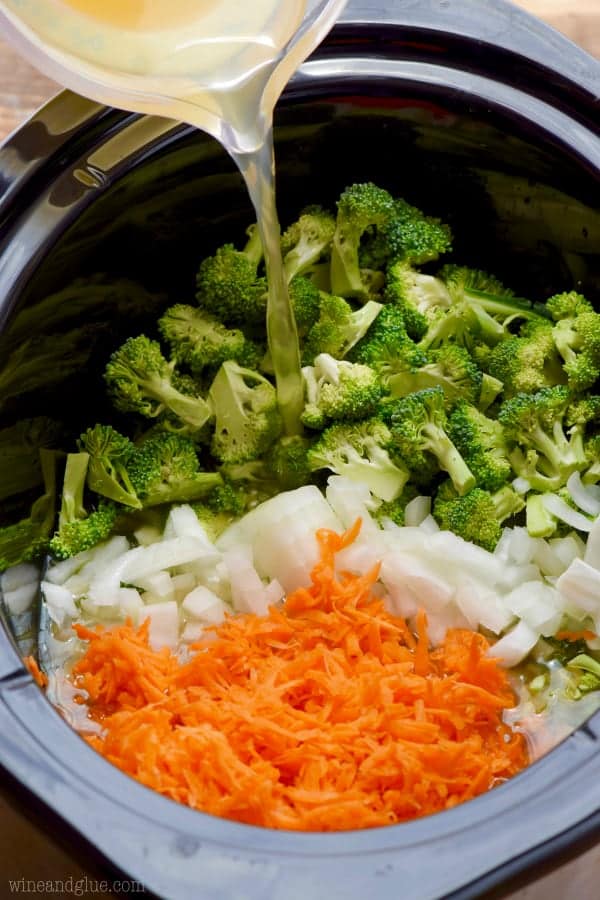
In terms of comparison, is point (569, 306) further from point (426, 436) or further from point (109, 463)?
point (109, 463)

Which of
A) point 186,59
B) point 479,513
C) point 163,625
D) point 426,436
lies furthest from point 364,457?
point 186,59

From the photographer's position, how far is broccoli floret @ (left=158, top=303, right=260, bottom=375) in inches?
66.9

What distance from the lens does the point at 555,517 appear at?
1.56m

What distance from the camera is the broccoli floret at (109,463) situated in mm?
1640

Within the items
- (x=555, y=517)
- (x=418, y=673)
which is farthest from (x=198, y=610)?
(x=555, y=517)

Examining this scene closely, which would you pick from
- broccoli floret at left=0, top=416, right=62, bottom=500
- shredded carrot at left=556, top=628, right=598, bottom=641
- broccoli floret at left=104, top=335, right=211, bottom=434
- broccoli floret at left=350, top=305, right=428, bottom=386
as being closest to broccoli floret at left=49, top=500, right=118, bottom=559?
broccoli floret at left=0, top=416, right=62, bottom=500

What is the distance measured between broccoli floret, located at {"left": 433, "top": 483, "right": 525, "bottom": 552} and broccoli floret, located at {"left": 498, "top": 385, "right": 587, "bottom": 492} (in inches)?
2.0

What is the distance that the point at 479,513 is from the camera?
1555 millimetres

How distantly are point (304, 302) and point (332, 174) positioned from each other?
0.84 ft

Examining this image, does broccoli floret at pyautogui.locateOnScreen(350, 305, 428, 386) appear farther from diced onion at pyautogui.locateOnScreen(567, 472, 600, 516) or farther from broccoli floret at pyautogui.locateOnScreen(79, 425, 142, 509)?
broccoli floret at pyautogui.locateOnScreen(79, 425, 142, 509)

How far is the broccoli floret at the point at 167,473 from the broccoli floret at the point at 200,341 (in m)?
0.14

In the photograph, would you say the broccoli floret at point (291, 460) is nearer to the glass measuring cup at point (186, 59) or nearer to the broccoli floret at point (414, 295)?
the broccoli floret at point (414, 295)

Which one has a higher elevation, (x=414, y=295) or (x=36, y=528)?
(x=414, y=295)

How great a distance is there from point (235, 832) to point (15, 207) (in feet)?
3.18
